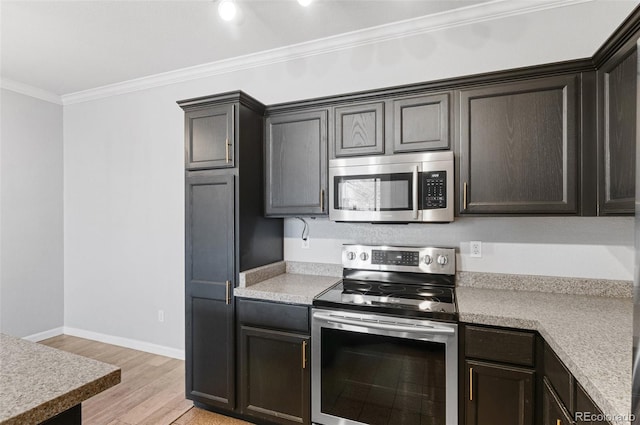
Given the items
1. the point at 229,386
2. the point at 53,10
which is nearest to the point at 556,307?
the point at 229,386

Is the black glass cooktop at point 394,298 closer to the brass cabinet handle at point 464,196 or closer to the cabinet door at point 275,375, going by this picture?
the cabinet door at point 275,375

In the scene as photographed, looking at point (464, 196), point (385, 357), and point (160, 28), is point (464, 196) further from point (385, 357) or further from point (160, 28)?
point (160, 28)

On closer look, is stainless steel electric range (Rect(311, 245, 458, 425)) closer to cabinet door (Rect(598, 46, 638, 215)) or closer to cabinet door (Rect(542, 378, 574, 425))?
cabinet door (Rect(542, 378, 574, 425))

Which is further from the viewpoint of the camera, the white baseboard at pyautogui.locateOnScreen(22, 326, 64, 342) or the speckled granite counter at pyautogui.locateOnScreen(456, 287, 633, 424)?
the white baseboard at pyautogui.locateOnScreen(22, 326, 64, 342)

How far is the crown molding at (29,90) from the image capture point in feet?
11.0

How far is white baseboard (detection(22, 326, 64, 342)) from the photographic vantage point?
3565mm

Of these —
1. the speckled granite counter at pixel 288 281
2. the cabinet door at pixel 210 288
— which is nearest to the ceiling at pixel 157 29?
the cabinet door at pixel 210 288

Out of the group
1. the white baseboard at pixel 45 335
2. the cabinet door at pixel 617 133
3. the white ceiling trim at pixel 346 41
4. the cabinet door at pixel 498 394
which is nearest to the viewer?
the cabinet door at pixel 617 133

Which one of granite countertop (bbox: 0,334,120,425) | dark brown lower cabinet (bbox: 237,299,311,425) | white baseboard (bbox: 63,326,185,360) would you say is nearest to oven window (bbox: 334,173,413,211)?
dark brown lower cabinet (bbox: 237,299,311,425)

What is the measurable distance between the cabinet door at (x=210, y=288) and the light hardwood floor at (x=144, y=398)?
145mm

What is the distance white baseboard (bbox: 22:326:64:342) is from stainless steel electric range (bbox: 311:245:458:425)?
135 inches

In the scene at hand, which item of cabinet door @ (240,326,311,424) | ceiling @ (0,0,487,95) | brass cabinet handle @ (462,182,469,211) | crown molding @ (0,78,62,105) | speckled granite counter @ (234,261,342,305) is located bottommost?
cabinet door @ (240,326,311,424)

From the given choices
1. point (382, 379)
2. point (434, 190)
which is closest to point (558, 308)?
point (434, 190)

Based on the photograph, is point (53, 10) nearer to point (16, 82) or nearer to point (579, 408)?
point (16, 82)
